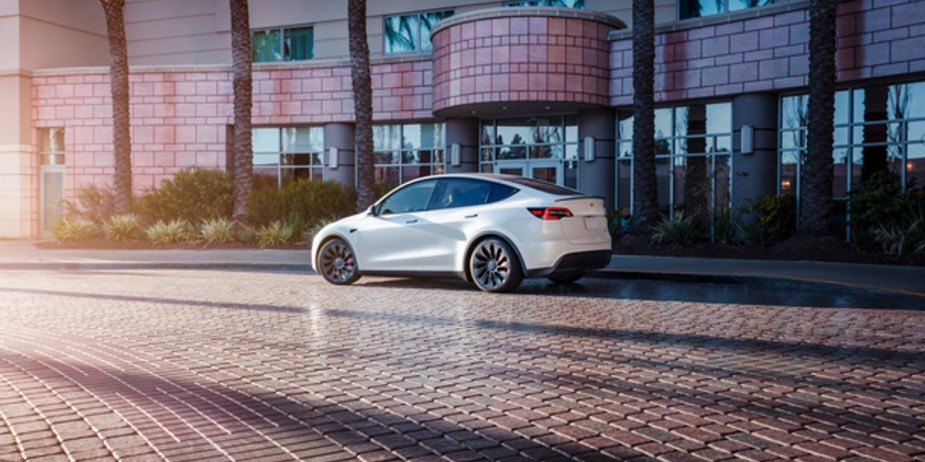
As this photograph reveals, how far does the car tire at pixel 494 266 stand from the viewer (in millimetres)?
12656

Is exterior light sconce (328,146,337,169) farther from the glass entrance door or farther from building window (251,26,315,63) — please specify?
the glass entrance door

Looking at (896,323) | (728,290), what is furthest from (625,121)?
(896,323)

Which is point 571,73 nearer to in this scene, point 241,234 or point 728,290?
point 241,234

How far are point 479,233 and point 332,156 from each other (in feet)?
56.1

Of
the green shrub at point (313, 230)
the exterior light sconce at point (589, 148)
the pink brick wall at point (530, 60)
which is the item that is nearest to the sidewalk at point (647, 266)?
the green shrub at point (313, 230)

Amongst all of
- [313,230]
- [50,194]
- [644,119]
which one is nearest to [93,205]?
[50,194]

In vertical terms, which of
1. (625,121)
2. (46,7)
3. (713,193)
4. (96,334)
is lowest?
(96,334)

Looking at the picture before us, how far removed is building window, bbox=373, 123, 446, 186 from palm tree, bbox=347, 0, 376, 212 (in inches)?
204

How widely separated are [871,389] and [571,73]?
18.6 metres

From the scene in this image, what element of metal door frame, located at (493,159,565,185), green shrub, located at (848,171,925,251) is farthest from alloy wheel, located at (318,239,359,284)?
metal door frame, located at (493,159,565,185)

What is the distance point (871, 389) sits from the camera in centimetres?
629

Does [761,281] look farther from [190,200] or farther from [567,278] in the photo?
[190,200]

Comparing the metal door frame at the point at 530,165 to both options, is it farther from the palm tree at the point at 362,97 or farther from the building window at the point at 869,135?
the building window at the point at 869,135

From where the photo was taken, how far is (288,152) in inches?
1204
